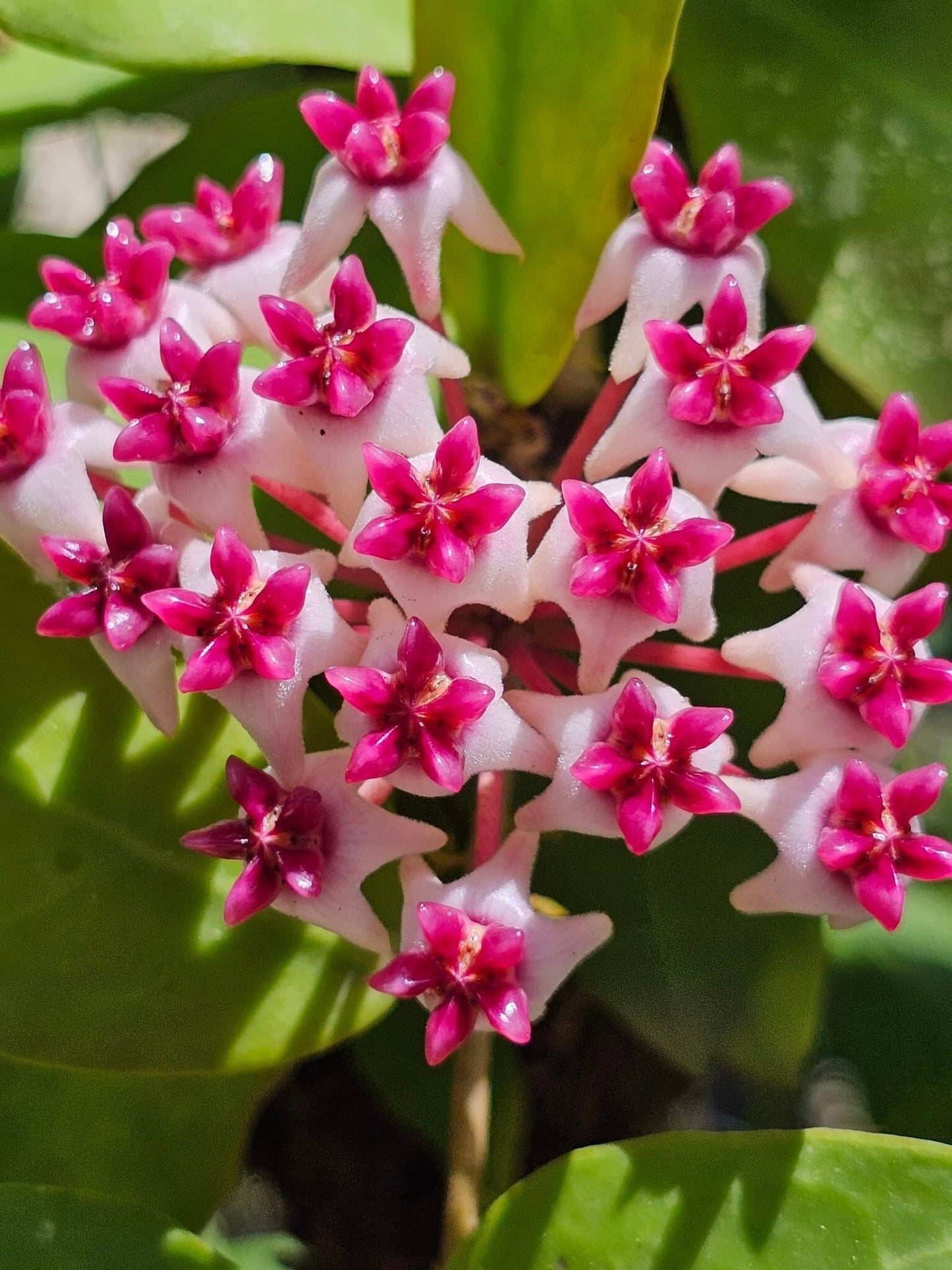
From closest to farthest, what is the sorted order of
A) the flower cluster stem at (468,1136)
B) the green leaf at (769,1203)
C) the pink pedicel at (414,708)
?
the pink pedicel at (414,708) < the green leaf at (769,1203) < the flower cluster stem at (468,1136)

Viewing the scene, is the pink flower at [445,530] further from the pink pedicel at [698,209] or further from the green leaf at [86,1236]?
the green leaf at [86,1236]

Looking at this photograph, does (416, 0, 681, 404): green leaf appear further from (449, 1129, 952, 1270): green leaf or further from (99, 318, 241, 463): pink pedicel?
(449, 1129, 952, 1270): green leaf

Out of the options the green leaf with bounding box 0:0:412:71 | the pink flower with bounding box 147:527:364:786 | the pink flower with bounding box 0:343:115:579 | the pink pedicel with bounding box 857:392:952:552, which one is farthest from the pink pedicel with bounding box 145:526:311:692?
the green leaf with bounding box 0:0:412:71

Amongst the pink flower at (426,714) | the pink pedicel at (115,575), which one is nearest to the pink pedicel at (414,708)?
the pink flower at (426,714)

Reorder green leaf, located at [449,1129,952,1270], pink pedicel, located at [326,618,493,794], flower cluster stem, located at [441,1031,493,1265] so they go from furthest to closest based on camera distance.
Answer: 1. flower cluster stem, located at [441,1031,493,1265]
2. green leaf, located at [449,1129,952,1270]
3. pink pedicel, located at [326,618,493,794]

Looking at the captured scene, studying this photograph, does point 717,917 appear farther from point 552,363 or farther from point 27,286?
point 27,286

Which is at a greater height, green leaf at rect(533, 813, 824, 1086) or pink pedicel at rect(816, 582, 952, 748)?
pink pedicel at rect(816, 582, 952, 748)
